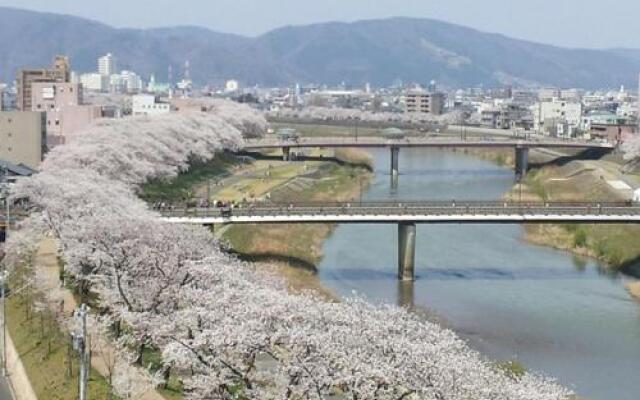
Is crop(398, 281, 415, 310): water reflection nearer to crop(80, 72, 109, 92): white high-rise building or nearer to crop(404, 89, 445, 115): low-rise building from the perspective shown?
Answer: crop(404, 89, 445, 115): low-rise building

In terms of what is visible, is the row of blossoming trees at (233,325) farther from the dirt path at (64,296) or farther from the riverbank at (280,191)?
the riverbank at (280,191)

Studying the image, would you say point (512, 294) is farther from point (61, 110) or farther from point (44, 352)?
point (61, 110)

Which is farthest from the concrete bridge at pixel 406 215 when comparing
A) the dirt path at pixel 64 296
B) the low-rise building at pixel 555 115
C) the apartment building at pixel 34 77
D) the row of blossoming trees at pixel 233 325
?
the low-rise building at pixel 555 115

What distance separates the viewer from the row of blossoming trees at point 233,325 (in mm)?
10742

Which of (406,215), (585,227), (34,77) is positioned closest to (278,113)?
(34,77)

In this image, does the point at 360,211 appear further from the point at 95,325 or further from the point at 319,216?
the point at 95,325

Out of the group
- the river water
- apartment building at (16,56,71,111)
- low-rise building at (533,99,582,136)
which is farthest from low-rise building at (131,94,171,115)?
the river water

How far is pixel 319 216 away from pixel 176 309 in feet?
37.8

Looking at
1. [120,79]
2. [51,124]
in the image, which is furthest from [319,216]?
[120,79]

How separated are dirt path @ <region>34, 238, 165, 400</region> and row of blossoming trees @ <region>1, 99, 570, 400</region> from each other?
0.38 meters

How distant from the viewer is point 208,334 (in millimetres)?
12555

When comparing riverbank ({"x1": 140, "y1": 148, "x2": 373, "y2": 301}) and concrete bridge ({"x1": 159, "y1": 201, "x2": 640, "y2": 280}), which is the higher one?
concrete bridge ({"x1": 159, "y1": 201, "x2": 640, "y2": 280})

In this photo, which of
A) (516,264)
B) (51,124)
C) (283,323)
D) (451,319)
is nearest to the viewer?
(283,323)

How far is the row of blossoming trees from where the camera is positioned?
35.2 ft
